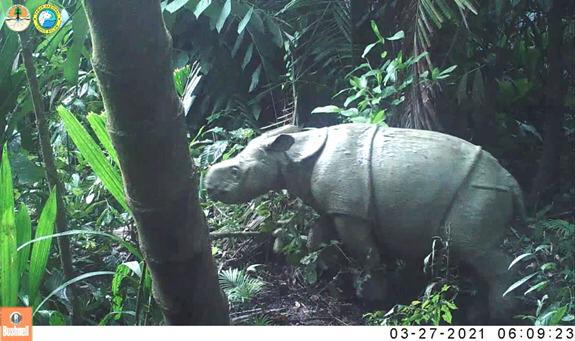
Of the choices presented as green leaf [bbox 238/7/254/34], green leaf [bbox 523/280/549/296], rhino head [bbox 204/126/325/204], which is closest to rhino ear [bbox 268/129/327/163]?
rhino head [bbox 204/126/325/204]

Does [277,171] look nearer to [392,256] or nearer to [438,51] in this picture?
[392,256]

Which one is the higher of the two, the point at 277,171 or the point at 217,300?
the point at 277,171

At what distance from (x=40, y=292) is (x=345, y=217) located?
63 cm

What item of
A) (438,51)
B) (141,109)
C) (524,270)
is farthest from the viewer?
(438,51)

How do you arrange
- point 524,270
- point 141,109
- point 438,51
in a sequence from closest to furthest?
point 141,109 < point 524,270 < point 438,51

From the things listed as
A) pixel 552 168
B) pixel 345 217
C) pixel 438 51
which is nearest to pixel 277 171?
pixel 345 217

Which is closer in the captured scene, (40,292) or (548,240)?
(548,240)

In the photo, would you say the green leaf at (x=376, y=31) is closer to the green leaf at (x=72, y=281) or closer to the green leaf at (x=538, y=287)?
the green leaf at (x=538, y=287)

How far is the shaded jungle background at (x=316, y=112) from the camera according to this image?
1.36 meters

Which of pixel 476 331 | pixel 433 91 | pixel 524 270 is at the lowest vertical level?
pixel 476 331

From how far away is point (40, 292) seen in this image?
1492 millimetres

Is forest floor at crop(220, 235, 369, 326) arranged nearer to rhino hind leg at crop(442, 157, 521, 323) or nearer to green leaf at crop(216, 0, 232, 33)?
rhino hind leg at crop(442, 157, 521, 323)

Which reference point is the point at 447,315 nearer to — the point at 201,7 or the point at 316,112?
the point at 316,112
